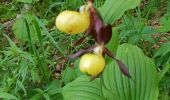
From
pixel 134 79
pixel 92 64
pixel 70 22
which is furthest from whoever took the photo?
pixel 134 79

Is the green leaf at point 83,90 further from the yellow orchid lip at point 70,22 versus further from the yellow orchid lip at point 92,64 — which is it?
the yellow orchid lip at point 70,22

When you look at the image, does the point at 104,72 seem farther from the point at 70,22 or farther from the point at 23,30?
the point at 23,30

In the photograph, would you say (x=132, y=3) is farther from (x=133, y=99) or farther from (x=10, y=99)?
(x=10, y=99)

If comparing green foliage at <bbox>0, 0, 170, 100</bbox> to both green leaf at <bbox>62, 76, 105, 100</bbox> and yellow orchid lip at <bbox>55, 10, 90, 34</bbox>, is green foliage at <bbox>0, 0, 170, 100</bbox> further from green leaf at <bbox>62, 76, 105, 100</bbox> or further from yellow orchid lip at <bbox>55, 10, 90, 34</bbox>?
yellow orchid lip at <bbox>55, 10, 90, 34</bbox>

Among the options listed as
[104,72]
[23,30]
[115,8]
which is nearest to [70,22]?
[115,8]

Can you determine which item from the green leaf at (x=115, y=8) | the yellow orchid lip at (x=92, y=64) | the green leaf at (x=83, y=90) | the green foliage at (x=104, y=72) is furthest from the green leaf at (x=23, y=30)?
the yellow orchid lip at (x=92, y=64)
